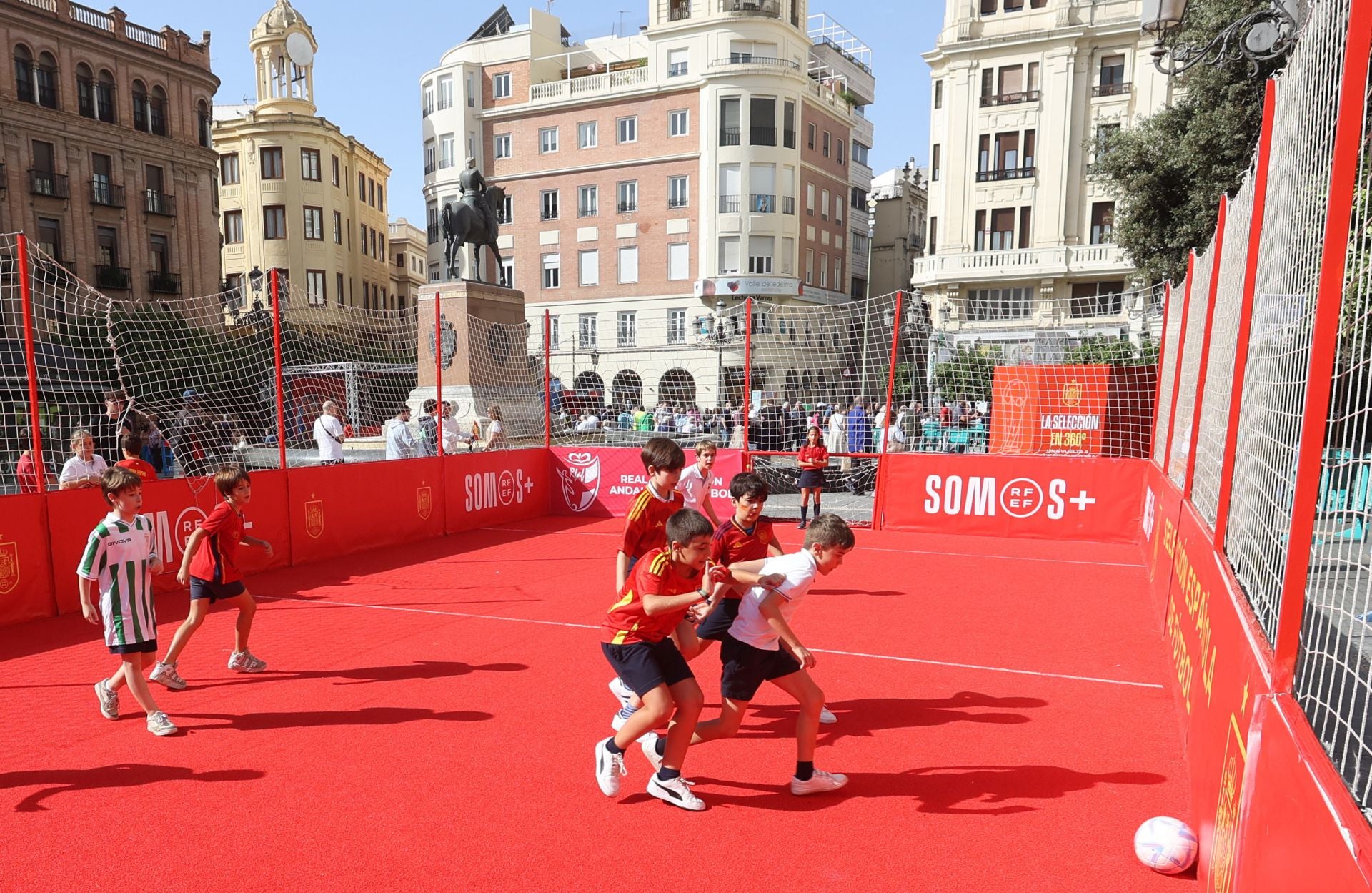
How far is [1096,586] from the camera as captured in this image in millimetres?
9891

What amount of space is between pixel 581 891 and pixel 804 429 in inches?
543

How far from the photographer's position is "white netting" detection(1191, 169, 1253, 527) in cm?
512

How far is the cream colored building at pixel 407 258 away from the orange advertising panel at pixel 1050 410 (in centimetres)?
5540

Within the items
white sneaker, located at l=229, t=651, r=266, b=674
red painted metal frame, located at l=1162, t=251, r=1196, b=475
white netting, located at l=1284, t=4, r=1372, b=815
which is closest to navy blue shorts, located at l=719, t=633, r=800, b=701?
white netting, located at l=1284, t=4, r=1372, b=815

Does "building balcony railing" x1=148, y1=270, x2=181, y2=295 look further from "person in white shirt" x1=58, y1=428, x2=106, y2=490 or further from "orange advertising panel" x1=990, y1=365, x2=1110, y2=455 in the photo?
"orange advertising panel" x1=990, y1=365, x2=1110, y2=455

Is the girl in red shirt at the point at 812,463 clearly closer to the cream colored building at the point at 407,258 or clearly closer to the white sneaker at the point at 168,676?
the white sneaker at the point at 168,676

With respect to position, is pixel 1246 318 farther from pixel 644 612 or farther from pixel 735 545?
pixel 644 612

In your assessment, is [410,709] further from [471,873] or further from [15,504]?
[15,504]

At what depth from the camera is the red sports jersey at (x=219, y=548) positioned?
643cm

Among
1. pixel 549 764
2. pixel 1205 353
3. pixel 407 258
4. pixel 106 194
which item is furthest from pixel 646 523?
pixel 407 258

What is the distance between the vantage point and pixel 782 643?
4766mm

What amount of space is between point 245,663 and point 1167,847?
6.26 metres

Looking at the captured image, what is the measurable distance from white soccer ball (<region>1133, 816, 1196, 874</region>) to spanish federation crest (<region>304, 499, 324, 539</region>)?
33.0 feet

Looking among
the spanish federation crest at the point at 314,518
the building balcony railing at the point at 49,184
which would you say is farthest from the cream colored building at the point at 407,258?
the spanish federation crest at the point at 314,518
